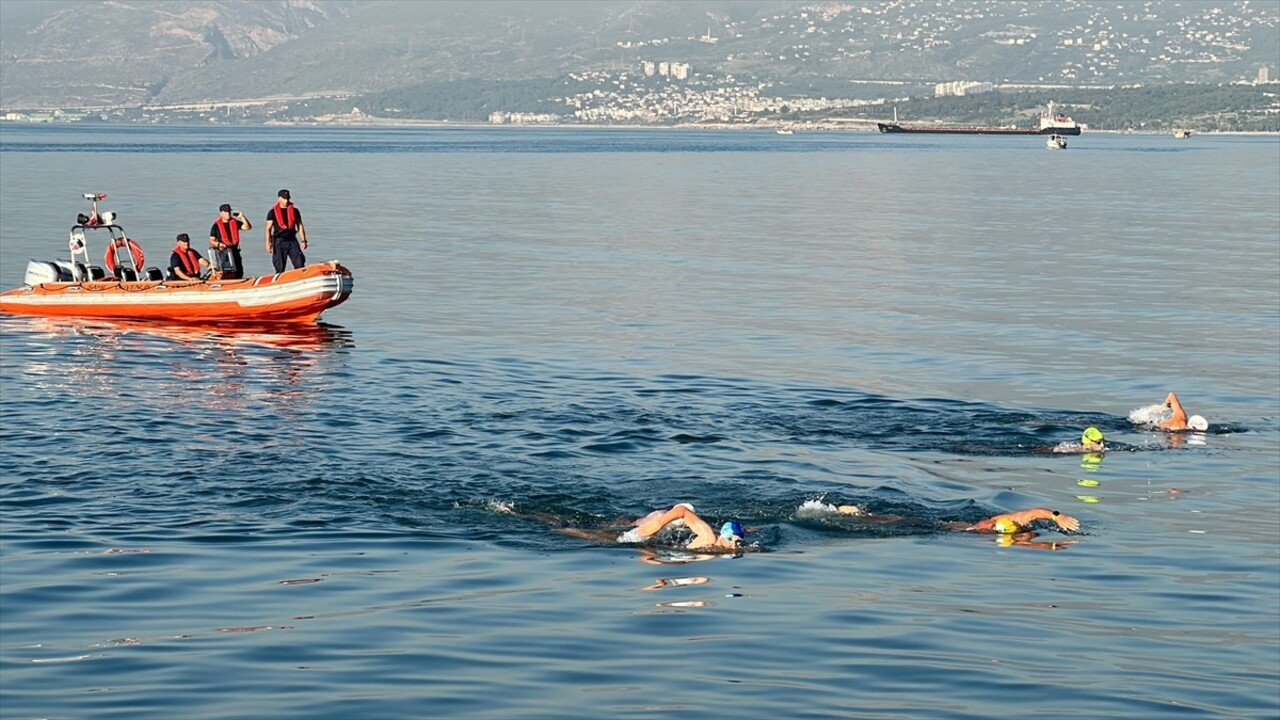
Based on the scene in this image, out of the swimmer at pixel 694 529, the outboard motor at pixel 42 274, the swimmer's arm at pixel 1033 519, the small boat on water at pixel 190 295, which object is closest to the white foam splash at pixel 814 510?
the swimmer at pixel 694 529

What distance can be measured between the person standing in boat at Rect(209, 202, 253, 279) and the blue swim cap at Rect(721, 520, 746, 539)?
17512 millimetres

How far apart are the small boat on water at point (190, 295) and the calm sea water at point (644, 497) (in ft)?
2.40

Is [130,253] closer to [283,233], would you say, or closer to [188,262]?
[188,262]

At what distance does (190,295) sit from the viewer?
31531 mm

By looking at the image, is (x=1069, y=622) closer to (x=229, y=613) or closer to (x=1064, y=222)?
(x=229, y=613)

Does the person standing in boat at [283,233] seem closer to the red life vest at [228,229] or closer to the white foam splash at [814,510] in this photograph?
the red life vest at [228,229]

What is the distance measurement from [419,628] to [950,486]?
782 cm

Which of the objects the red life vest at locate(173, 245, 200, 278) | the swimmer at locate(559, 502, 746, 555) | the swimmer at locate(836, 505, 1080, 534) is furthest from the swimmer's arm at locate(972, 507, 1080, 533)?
the red life vest at locate(173, 245, 200, 278)

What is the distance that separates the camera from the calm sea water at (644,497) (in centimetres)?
1153

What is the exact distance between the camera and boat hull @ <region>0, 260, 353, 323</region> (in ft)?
104

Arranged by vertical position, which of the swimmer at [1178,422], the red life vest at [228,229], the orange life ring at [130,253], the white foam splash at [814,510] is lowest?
the swimmer at [1178,422]

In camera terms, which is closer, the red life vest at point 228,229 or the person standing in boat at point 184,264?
the red life vest at point 228,229

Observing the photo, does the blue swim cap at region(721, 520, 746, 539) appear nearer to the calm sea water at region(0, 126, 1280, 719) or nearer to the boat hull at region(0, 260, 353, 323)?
the calm sea water at region(0, 126, 1280, 719)

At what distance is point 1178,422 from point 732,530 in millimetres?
8689
